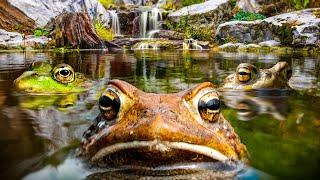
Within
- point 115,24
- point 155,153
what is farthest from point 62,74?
point 115,24

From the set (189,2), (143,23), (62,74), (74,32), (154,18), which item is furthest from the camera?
(189,2)

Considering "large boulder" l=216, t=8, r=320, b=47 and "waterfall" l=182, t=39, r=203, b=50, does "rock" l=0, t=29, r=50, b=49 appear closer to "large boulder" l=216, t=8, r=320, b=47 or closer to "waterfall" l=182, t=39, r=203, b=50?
"waterfall" l=182, t=39, r=203, b=50

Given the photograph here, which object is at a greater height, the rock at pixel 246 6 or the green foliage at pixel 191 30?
the rock at pixel 246 6

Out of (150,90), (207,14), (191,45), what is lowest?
(150,90)

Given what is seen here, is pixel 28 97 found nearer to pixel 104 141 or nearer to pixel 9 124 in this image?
pixel 9 124

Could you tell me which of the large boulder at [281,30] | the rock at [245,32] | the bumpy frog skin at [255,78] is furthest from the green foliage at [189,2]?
the bumpy frog skin at [255,78]

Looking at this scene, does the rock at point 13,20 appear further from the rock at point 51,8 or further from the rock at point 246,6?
the rock at point 246,6

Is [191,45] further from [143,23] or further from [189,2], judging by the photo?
[189,2]
